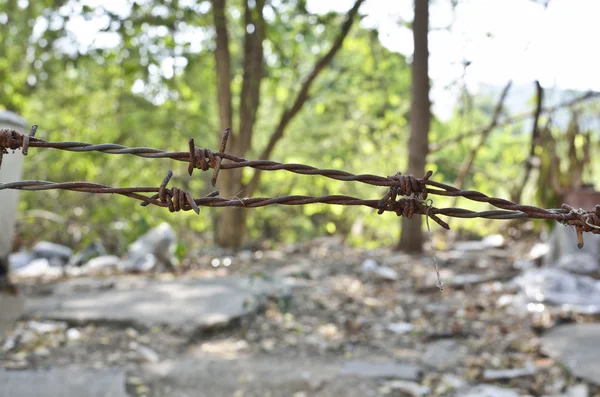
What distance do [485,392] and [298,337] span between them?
1176 millimetres

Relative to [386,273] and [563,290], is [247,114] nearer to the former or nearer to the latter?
[386,273]

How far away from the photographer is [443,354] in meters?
3.30

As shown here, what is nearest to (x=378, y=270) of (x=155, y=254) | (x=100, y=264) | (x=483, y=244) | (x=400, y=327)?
(x=400, y=327)

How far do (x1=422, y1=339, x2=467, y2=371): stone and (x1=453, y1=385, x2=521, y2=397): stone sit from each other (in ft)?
0.90

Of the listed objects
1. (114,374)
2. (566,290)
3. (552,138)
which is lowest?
(114,374)

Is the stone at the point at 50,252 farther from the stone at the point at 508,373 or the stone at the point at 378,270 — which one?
the stone at the point at 508,373

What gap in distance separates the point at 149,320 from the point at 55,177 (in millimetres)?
5272

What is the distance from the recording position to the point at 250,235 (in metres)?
11.5

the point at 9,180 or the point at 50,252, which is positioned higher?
the point at 9,180

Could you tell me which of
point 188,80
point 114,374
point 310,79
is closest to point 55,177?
point 188,80

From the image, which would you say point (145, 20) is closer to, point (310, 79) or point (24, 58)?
point (310, 79)

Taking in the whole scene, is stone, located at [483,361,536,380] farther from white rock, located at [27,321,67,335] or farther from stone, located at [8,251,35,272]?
stone, located at [8,251,35,272]

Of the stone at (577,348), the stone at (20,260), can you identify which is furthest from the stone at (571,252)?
the stone at (20,260)

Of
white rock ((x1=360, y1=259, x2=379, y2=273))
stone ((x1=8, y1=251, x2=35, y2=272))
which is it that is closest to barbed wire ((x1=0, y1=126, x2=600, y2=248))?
white rock ((x1=360, y1=259, x2=379, y2=273))
